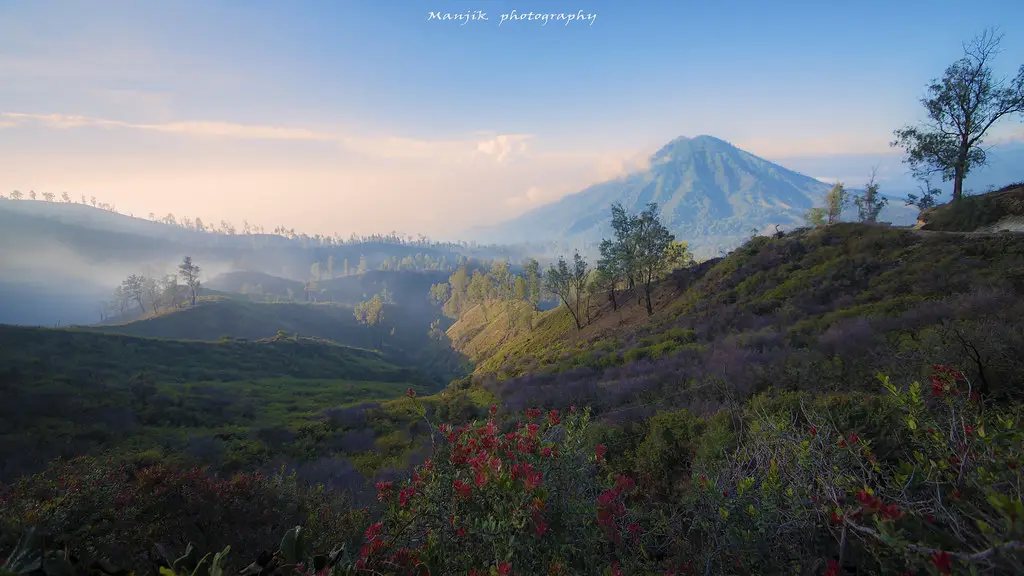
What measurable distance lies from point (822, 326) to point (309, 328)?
371ft

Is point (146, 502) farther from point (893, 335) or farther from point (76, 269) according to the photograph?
point (76, 269)

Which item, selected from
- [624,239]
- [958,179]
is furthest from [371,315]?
[958,179]

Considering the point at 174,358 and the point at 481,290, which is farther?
the point at 481,290

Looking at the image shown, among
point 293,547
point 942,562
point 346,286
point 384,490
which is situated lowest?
point 346,286

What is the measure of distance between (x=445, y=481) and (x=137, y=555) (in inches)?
159

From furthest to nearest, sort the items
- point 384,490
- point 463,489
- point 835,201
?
point 835,201
point 384,490
point 463,489

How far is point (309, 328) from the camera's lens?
10594cm

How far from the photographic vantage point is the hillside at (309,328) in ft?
A: 259

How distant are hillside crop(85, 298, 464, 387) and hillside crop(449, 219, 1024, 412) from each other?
48.0 metres

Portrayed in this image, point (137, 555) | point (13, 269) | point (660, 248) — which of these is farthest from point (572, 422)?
point (13, 269)

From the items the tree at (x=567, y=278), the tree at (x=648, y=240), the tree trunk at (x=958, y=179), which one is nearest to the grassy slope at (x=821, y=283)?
the tree at (x=648, y=240)

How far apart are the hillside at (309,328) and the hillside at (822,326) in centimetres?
4799

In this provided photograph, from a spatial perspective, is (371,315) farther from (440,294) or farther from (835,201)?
(835,201)

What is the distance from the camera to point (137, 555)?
14.2 feet
